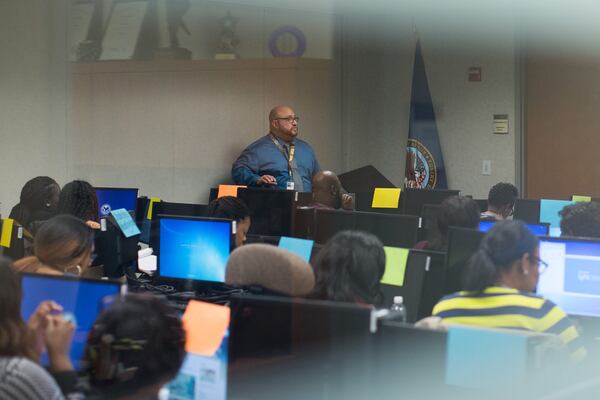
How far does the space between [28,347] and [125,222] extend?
2.83m

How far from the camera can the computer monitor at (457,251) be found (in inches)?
136

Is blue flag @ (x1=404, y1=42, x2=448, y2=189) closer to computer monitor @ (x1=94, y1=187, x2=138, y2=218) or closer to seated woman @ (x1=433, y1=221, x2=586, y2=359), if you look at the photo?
computer monitor @ (x1=94, y1=187, x2=138, y2=218)

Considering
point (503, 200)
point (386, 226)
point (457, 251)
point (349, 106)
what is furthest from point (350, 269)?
point (349, 106)

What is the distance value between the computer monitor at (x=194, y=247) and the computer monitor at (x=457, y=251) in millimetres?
1101

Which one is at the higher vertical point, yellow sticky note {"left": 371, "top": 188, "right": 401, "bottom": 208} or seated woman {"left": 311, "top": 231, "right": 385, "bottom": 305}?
yellow sticky note {"left": 371, "top": 188, "right": 401, "bottom": 208}

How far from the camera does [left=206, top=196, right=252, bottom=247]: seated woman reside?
438 cm

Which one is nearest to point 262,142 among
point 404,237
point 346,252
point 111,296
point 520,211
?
point 520,211

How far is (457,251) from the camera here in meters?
3.50

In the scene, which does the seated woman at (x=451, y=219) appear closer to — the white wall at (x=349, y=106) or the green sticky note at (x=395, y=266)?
the green sticky note at (x=395, y=266)

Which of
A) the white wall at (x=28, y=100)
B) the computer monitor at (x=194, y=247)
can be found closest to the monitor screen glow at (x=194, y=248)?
the computer monitor at (x=194, y=247)

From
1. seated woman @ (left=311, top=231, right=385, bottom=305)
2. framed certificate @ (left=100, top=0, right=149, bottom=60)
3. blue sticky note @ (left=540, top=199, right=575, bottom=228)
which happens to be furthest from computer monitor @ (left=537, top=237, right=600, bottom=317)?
framed certificate @ (left=100, top=0, right=149, bottom=60)

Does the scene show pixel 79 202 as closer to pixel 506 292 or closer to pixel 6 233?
pixel 6 233

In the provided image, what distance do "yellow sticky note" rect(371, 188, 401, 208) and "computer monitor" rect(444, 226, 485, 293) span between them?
2354mm

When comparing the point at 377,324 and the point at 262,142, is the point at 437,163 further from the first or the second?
the point at 377,324
